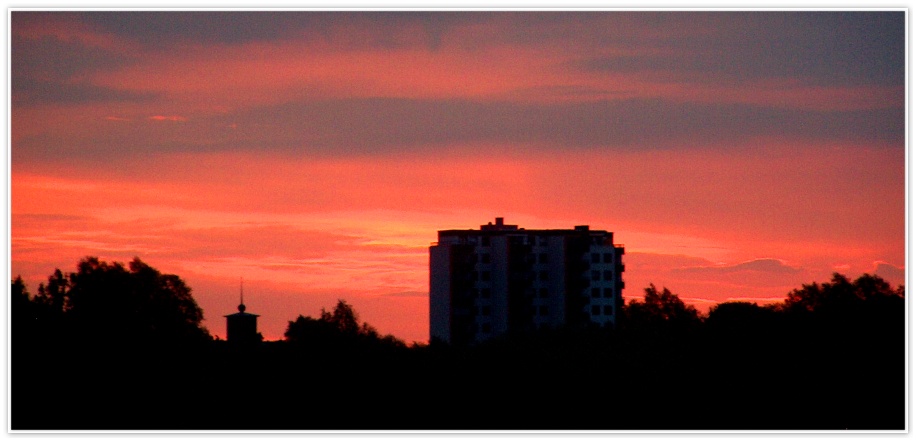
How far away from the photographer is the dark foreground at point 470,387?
29094 mm

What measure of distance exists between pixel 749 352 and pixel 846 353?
7.50 ft

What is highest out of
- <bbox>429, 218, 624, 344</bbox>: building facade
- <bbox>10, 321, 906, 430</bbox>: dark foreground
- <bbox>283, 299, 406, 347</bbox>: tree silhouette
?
<bbox>429, 218, 624, 344</bbox>: building facade

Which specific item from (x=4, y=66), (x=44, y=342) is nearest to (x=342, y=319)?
(x=44, y=342)

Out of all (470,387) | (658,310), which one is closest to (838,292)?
(658,310)

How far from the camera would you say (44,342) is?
111 feet

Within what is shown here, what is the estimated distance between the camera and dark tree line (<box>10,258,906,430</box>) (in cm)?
2936

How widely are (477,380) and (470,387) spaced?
104 cm

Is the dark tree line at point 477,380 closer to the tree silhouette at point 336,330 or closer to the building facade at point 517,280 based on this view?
the tree silhouette at point 336,330

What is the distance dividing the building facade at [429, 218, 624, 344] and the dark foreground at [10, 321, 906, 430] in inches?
1189

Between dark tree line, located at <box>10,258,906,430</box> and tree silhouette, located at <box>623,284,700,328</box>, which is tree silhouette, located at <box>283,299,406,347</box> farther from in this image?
tree silhouette, located at <box>623,284,700,328</box>

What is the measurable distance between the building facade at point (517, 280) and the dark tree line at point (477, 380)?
82.1 ft

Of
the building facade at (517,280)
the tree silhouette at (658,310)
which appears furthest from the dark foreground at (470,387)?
the building facade at (517,280)

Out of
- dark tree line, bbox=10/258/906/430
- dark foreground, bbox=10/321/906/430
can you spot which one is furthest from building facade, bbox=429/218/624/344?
dark foreground, bbox=10/321/906/430

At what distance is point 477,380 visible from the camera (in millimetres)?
33500
